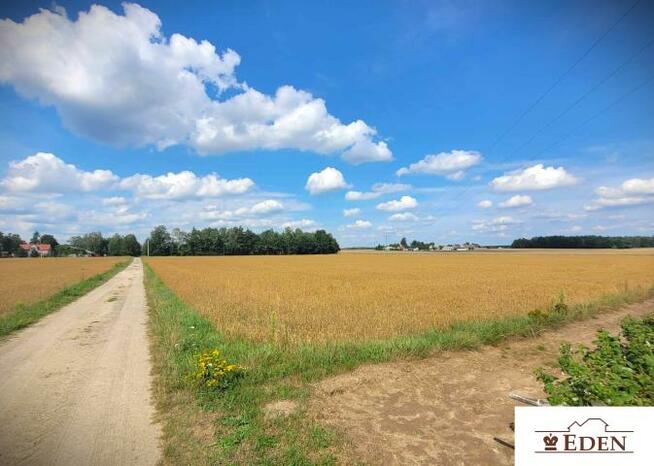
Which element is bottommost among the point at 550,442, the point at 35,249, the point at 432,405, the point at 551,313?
the point at 432,405

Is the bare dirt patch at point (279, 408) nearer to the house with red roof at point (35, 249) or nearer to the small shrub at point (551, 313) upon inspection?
the small shrub at point (551, 313)

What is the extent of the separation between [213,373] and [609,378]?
5.71 m

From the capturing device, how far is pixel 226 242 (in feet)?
495

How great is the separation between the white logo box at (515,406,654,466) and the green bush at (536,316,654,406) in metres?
0.87

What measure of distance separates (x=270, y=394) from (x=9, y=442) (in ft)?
11.5

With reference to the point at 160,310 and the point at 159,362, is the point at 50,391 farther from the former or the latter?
the point at 160,310

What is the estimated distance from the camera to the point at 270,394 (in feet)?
20.4

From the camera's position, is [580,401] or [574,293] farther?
[574,293]

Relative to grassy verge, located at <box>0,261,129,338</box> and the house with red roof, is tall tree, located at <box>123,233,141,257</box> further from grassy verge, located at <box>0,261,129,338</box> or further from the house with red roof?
grassy verge, located at <box>0,261,129,338</box>

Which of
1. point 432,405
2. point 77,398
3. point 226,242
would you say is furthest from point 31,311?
point 226,242

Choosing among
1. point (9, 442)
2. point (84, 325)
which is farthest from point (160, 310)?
point (9, 442)

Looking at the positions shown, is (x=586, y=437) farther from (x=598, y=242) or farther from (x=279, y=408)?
(x=598, y=242)

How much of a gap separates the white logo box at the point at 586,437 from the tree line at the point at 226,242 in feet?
501

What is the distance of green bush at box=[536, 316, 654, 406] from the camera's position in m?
3.65
